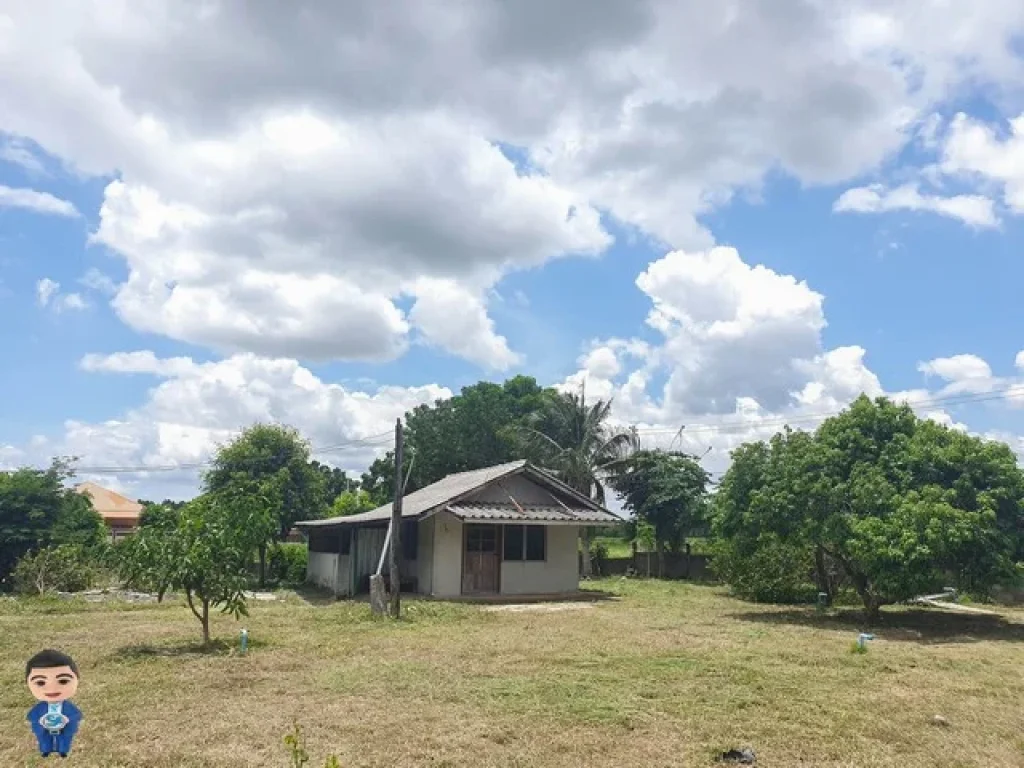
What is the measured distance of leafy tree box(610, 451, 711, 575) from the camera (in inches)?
1312

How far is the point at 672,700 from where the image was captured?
898cm

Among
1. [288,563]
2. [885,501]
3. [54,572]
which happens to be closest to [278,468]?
[288,563]

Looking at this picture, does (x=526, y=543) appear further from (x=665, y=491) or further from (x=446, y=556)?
(x=665, y=491)

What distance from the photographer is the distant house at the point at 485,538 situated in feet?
70.6

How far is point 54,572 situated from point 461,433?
2491 centimetres

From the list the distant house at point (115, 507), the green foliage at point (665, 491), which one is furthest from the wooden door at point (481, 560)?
the distant house at point (115, 507)

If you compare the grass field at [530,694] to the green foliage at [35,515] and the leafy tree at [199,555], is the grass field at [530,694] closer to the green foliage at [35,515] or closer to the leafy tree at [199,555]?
the leafy tree at [199,555]

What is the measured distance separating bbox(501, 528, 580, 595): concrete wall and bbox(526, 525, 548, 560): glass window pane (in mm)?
147

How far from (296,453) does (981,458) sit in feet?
91.8

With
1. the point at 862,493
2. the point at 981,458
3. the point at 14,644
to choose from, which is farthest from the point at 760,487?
the point at 14,644

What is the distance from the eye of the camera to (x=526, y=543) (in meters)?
22.9

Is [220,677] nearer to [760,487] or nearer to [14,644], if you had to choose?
Result: [14,644]

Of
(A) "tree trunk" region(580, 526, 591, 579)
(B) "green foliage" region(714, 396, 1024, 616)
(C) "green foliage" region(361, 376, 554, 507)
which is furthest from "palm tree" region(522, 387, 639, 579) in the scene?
(B) "green foliage" region(714, 396, 1024, 616)

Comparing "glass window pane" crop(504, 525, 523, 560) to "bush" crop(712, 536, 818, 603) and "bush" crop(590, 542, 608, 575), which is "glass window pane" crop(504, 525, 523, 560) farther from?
"bush" crop(590, 542, 608, 575)
